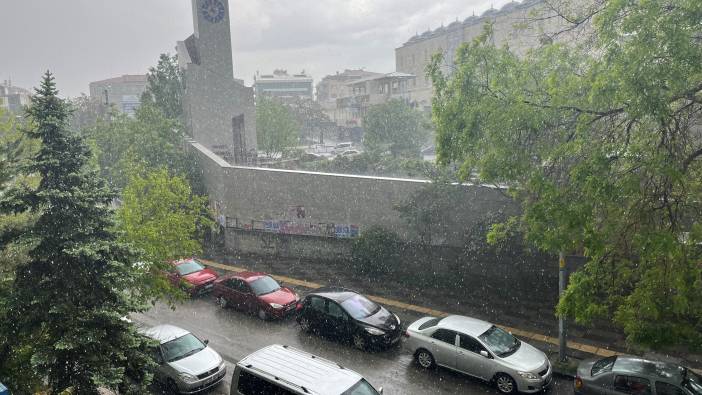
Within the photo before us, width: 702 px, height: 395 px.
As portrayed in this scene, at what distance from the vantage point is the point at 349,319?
14.4 meters

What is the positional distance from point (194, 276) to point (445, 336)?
10.4 m

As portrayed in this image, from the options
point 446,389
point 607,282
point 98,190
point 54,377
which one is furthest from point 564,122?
point 54,377

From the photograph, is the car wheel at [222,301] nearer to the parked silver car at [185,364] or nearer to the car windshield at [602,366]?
the parked silver car at [185,364]

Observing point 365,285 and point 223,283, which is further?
point 365,285

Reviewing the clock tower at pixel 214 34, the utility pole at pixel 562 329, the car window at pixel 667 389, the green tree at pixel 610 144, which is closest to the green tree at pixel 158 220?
the green tree at pixel 610 144

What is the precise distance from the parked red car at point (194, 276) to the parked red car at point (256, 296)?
3.30ft

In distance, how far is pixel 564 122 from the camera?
35.9 ft

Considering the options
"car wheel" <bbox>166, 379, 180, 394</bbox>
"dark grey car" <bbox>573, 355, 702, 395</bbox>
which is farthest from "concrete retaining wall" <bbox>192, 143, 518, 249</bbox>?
"car wheel" <bbox>166, 379, 180, 394</bbox>

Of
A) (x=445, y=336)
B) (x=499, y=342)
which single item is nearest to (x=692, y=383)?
(x=499, y=342)

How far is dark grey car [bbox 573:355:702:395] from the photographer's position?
388 inches

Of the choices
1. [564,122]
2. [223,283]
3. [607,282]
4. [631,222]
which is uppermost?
[564,122]

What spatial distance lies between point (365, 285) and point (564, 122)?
1057cm

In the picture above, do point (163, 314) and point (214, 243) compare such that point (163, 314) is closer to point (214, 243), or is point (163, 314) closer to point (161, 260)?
point (161, 260)

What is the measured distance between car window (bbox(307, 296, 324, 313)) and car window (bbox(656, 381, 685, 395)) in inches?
335
